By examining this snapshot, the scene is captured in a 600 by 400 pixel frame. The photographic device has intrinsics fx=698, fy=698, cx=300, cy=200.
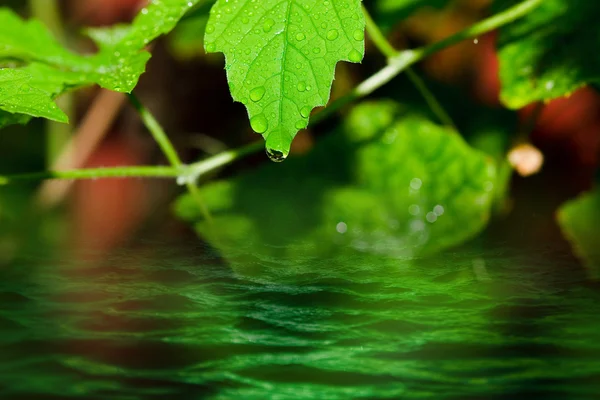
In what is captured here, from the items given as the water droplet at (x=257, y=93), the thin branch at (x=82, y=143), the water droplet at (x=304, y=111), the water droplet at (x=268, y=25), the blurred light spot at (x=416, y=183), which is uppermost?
the thin branch at (x=82, y=143)

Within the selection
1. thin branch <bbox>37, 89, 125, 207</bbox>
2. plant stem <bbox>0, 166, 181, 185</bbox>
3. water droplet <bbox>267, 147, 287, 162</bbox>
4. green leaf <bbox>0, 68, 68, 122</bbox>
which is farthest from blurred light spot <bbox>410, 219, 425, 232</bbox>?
thin branch <bbox>37, 89, 125, 207</bbox>

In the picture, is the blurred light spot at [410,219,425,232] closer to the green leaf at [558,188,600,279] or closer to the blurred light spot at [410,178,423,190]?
the blurred light spot at [410,178,423,190]

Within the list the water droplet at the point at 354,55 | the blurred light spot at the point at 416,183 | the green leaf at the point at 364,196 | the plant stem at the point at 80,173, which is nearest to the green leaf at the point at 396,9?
the green leaf at the point at 364,196

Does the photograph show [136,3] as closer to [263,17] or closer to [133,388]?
[263,17]

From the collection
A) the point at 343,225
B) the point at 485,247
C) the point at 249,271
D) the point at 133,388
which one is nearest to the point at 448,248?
the point at 485,247

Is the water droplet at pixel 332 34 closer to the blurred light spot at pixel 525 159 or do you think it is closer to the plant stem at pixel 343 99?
the plant stem at pixel 343 99

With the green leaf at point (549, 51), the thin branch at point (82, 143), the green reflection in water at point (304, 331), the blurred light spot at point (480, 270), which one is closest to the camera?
the green reflection in water at point (304, 331)
